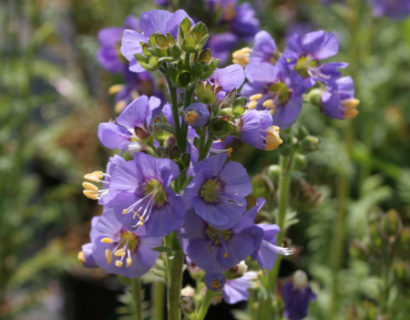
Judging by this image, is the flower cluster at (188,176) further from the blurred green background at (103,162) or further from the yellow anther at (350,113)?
the blurred green background at (103,162)

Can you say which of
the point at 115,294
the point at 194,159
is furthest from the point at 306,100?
the point at 115,294

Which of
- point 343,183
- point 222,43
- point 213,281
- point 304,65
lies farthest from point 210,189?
point 343,183

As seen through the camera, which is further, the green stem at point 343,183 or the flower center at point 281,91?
the green stem at point 343,183

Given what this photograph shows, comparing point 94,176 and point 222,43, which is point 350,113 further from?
point 222,43

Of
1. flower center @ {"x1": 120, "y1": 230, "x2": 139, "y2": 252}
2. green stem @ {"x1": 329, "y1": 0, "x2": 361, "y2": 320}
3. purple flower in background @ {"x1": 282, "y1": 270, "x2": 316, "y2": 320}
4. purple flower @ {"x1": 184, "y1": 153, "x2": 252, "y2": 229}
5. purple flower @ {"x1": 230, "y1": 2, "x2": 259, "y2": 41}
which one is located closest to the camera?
purple flower @ {"x1": 184, "y1": 153, "x2": 252, "y2": 229}

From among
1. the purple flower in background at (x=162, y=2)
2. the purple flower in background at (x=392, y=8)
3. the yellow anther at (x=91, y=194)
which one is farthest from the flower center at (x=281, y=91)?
the purple flower in background at (x=392, y=8)

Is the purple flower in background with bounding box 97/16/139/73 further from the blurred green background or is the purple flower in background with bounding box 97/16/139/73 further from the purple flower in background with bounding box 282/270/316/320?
the purple flower in background with bounding box 282/270/316/320

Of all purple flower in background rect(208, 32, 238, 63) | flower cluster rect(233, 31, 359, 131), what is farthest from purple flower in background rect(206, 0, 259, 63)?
flower cluster rect(233, 31, 359, 131)
